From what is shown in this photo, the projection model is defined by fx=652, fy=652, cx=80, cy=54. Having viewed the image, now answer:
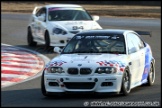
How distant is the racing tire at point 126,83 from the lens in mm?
11484

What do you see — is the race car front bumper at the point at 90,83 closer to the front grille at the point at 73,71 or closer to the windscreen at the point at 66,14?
the front grille at the point at 73,71

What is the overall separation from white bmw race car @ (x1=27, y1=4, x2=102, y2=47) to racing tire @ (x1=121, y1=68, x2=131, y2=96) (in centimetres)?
900

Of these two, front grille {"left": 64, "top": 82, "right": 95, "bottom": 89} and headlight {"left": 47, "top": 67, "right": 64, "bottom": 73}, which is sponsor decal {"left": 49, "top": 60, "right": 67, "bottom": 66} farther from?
front grille {"left": 64, "top": 82, "right": 95, "bottom": 89}

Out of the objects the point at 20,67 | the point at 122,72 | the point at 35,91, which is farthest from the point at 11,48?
the point at 122,72

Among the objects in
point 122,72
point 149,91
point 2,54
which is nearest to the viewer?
point 122,72

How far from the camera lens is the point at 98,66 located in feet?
37.4

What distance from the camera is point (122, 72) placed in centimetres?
1146

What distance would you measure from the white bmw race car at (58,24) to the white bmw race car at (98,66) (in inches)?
311

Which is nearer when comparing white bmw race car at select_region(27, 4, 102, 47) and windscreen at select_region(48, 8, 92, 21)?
white bmw race car at select_region(27, 4, 102, 47)

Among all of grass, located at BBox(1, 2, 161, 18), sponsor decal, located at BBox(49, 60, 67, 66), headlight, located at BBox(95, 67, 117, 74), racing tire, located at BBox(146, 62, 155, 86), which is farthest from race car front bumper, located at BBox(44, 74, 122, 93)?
grass, located at BBox(1, 2, 161, 18)

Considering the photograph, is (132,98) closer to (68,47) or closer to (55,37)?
(68,47)

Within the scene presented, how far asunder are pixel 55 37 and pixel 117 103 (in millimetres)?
10472

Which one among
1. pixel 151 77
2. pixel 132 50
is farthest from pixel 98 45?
pixel 151 77

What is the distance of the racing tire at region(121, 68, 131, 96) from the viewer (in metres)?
11.5
